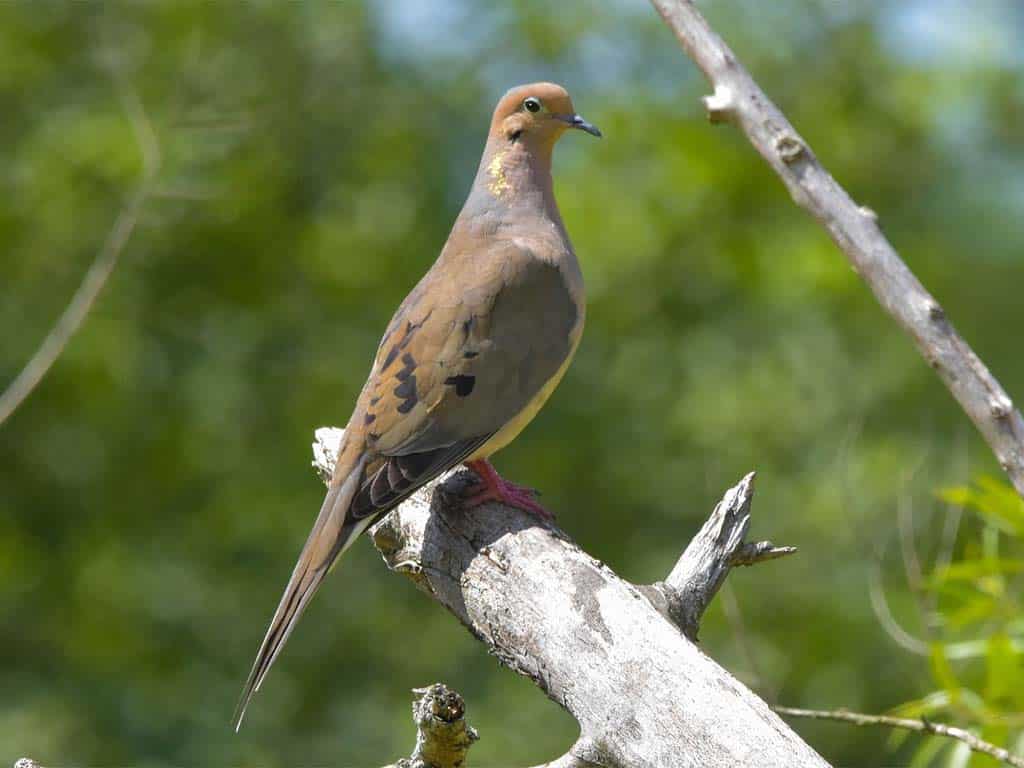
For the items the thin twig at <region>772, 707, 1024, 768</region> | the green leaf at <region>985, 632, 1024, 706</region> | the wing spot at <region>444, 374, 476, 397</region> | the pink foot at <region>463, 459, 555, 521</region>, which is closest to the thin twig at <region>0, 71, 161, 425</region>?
the wing spot at <region>444, 374, 476, 397</region>

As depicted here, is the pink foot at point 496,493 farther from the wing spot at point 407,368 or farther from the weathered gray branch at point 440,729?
the weathered gray branch at point 440,729

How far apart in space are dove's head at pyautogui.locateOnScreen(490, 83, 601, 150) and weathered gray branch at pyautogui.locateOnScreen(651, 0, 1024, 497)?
42.7 inches

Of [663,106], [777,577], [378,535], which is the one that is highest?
[663,106]

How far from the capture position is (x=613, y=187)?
6.83 meters

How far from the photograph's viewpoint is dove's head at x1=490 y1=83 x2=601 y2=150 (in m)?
3.79

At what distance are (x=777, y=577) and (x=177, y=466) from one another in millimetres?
2933

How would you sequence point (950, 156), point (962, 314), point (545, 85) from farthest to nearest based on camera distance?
point (950, 156) < point (962, 314) < point (545, 85)

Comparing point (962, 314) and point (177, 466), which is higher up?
point (177, 466)

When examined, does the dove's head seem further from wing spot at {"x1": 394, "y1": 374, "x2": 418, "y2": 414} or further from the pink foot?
the pink foot

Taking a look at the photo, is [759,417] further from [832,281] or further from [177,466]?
[177,466]

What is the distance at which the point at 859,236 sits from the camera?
96.7 inches

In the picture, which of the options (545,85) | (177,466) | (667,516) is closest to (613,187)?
(667,516)

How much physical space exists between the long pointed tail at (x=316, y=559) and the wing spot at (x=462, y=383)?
263mm

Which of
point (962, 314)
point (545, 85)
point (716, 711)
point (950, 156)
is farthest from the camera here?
point (950, 156)
